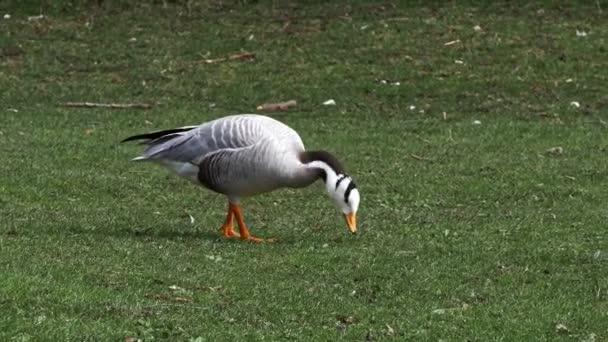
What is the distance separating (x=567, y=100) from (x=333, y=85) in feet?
12.8

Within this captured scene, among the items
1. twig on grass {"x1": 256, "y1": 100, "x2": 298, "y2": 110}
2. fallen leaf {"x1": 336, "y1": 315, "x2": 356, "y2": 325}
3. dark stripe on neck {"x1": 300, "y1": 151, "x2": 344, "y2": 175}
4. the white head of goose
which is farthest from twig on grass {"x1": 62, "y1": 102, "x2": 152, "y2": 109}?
fallen leaf {"x1": 336, "y1": 315, "x2": 356, "y2": 325}

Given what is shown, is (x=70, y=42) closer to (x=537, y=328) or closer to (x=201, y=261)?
(x=201, y=261)

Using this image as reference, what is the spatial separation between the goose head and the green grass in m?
0.34

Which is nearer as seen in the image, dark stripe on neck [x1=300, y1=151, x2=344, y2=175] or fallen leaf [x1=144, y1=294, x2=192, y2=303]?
fallen leaf [x1=144, y1=294, x2=192, y2=303]

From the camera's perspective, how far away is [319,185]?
46.8ft

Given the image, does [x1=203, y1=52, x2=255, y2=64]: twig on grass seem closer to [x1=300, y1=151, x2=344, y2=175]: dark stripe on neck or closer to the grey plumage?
the grey plumage

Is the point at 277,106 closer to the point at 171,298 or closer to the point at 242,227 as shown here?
the point at 242,227

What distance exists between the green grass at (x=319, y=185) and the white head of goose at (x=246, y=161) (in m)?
0.47

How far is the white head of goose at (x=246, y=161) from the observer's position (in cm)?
1069

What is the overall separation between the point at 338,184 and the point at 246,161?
2.90ft

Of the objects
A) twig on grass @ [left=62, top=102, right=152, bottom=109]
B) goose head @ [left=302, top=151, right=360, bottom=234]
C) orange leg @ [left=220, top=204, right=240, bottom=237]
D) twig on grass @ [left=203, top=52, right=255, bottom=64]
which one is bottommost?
twig on grass @ [left=203, top=52, right=255, bottom=64]

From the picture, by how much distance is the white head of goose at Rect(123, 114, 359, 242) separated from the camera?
10.7 meters

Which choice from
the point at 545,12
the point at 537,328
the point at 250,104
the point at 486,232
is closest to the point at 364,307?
the point at 537,328

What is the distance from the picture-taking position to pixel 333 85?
20938 millimetres
